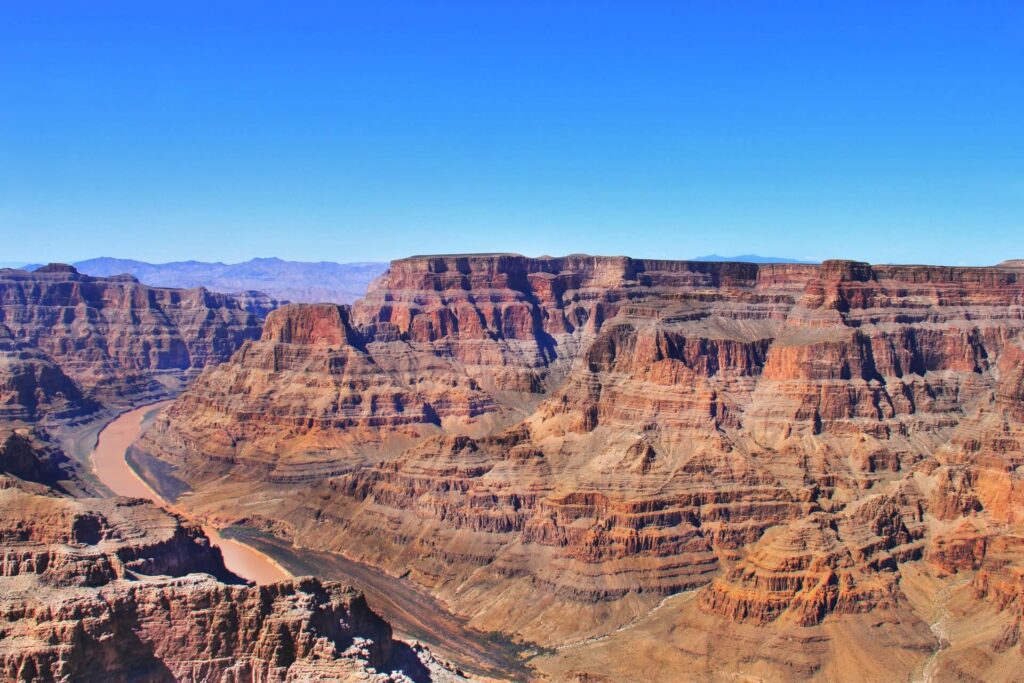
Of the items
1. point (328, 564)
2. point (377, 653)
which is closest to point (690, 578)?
point (328, 564)

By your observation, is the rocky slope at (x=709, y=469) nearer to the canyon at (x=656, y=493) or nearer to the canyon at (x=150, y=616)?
the canyon at (x=656, y=493)

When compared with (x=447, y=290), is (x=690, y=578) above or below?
below

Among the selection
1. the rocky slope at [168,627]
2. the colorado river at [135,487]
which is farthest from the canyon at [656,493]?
the colorado river at [135,487]

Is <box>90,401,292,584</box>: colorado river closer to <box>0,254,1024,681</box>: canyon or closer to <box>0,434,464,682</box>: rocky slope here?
<box>0,254,1024,681</box>: canyon

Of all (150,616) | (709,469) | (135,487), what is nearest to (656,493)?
(709,469)

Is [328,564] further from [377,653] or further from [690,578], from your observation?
[377,653]

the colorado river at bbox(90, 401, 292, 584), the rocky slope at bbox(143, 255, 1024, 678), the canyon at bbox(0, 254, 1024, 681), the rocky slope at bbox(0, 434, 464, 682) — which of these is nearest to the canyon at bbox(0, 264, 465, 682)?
the rocky slope at bbox(0, 434, 464, 682)
